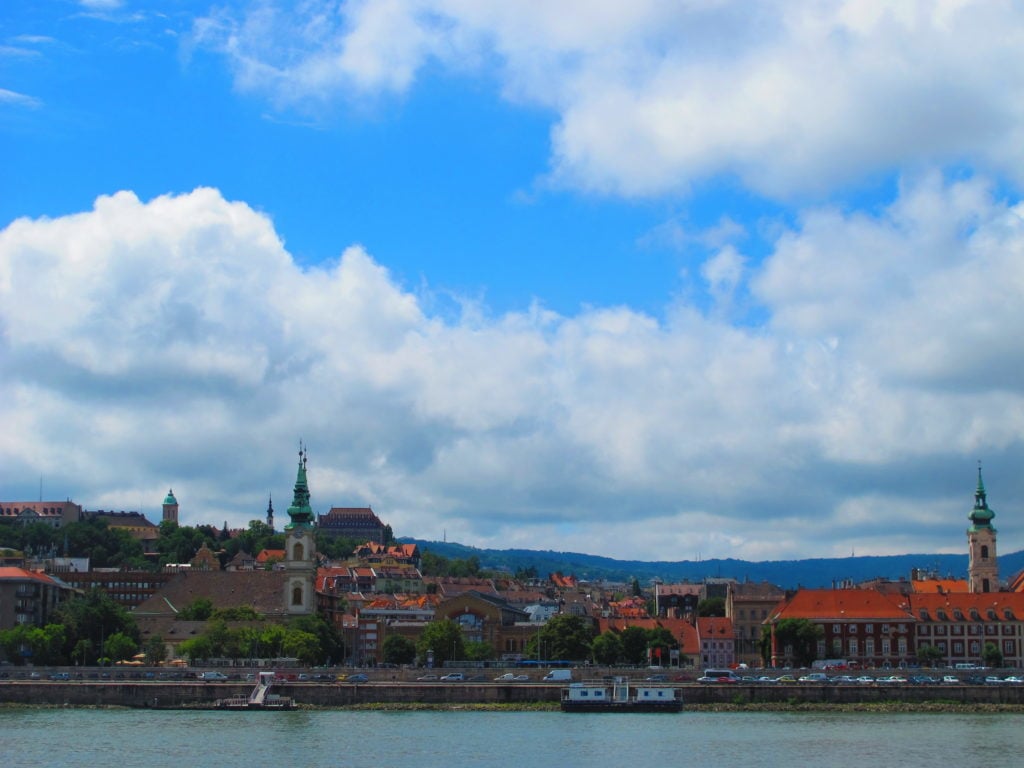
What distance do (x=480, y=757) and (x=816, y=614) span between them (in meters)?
79.8

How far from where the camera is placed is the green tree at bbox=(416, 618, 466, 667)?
138500 mm

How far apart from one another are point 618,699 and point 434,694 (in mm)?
12478

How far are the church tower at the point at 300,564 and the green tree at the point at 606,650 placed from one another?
31.6m

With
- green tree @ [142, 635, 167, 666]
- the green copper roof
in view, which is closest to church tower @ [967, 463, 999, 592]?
the green copper roof

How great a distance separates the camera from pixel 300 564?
525 ft

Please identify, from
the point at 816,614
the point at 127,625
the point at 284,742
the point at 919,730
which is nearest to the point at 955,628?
the point at 816,614

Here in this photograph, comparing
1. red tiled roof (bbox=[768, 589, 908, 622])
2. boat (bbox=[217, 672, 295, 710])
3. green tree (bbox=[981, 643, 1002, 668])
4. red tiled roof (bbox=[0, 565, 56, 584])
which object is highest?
red tiled roof (bbox=[0, 565, 56, 584])

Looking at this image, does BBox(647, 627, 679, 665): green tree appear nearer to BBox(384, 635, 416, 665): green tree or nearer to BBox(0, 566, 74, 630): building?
BBox(384, 635, 416, 665): green tree

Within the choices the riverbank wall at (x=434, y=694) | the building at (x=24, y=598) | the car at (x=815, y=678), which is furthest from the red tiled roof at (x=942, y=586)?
the building at (x=24, y=598)

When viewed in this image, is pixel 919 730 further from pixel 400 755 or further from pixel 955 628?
pixel 955 628

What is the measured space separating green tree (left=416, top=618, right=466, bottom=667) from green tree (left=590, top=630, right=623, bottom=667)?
1243 centimetres

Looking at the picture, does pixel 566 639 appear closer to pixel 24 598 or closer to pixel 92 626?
pixel 92 626

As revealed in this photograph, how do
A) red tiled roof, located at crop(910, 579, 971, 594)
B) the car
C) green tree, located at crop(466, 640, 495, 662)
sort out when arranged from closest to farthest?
the car < green tree, located at crop(466, 640, 495, 662) < red tiled roof, located at crop(910, 579, 971, 594)

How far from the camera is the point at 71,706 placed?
104m
